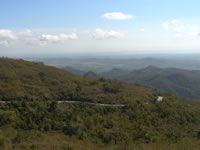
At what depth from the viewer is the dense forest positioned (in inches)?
401

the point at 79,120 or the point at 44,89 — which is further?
the point at 44,89

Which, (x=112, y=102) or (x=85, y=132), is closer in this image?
(x=85, y=132)

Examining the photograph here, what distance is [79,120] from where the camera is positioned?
1705 cm

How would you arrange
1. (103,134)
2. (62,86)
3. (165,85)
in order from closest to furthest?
(103,134) < (62,86) < (165,85)

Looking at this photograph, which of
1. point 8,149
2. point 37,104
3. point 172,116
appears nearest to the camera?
point 8,149

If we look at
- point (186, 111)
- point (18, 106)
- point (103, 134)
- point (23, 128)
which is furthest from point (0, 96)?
point (186, 111)

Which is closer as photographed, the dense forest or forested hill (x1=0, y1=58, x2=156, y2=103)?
the dense forest

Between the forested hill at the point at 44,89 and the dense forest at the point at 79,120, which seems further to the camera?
the forested hill at the point at 44,89

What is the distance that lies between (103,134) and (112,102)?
38.1ft

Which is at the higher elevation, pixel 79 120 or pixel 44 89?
pixel 44 89

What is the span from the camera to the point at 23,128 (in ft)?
44.5

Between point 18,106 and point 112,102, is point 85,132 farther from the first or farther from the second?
point 112,102

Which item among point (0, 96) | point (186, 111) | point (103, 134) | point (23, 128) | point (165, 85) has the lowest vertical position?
point (165, 85)

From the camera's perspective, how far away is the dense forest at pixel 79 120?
10.2 metres
